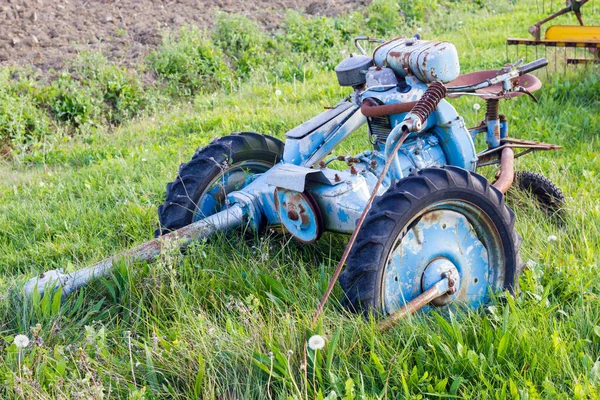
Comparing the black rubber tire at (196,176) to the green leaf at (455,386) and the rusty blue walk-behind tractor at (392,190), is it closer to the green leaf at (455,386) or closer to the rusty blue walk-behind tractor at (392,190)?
the rusty blue walk-behind tractor at (392,190)

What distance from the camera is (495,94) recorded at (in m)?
3.34

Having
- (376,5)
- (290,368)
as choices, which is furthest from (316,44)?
(290,368)

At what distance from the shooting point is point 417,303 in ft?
8.45

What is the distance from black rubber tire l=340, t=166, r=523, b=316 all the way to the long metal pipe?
0.85m

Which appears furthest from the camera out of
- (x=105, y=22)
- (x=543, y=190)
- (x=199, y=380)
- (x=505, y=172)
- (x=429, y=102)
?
(x=105, y=22)

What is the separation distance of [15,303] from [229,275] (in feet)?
3.01

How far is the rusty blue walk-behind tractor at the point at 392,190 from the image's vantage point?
2598mm

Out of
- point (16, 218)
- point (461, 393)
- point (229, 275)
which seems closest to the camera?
point (461, 393)

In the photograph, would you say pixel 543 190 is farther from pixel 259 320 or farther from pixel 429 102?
pixel 259 320

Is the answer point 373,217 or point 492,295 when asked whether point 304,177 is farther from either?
point 492,295

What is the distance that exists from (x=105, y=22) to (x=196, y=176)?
6.99 meters

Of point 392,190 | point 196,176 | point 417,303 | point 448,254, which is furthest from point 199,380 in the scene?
point 196,176

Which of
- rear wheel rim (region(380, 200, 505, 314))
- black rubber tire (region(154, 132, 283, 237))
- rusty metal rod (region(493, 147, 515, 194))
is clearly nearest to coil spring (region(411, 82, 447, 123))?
rear wheel rim (region(380, 200, 505, 314))

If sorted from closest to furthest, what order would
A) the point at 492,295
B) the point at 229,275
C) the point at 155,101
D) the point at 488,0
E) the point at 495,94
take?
the point at 492,295, the point at 229,275, the point at 495,94, the point at 155,101, the point at 488,0
